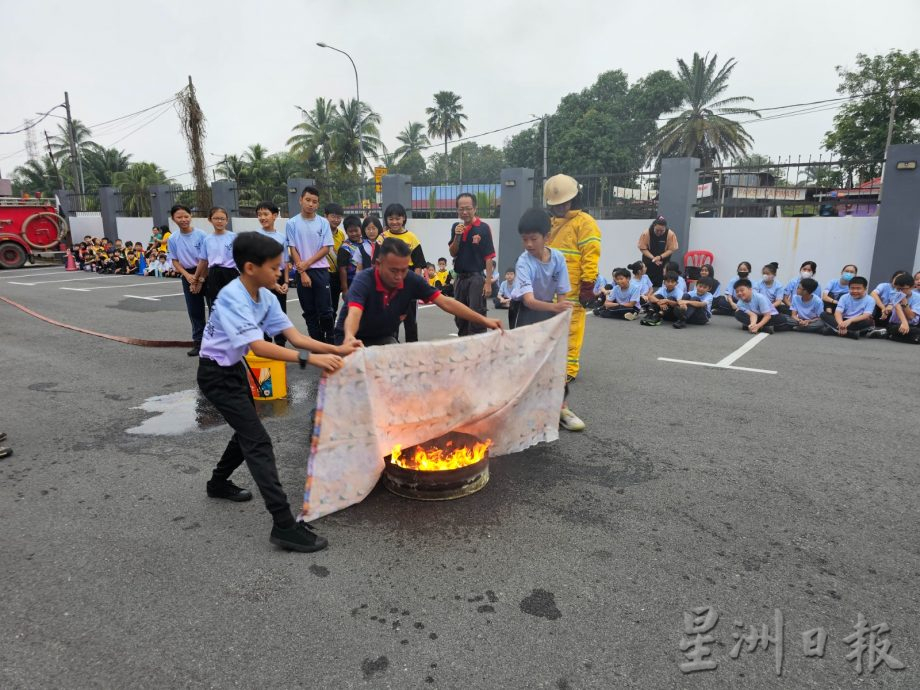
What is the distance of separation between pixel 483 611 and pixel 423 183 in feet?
50.6

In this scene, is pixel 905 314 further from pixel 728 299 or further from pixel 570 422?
pixel 570 422

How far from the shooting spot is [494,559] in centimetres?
285

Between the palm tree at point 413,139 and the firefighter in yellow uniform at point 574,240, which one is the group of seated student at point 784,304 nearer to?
the firefighter in yellow uniform at point 574,240

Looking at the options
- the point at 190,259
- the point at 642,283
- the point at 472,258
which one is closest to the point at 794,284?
the point at 642,283

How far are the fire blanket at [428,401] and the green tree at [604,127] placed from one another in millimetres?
39359

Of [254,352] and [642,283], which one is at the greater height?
[254,352]

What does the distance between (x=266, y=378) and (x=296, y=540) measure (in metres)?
2.77

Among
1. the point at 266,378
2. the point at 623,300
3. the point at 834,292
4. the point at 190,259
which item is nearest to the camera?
the point at 266,378

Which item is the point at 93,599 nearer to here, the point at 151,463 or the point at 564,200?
the point at 151,463

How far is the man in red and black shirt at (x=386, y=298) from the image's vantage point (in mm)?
3500

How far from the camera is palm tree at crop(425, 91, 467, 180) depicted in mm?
57656

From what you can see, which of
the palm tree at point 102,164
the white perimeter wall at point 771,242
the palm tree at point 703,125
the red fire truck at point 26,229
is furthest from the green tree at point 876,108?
the palm tree at point 102,164

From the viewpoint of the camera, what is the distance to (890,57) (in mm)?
27359

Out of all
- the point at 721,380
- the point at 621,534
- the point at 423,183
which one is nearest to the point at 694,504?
the point at 621,534
